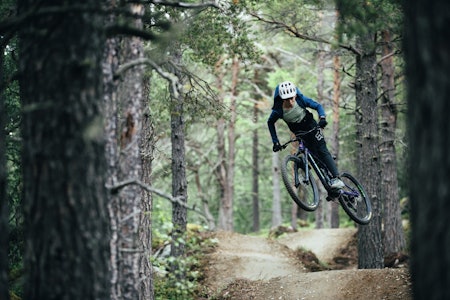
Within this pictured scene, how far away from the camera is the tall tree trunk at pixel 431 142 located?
3.23 metres

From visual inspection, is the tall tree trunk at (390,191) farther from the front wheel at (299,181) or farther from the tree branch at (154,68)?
the tree branch at (154,68)

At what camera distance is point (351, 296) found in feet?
32.1

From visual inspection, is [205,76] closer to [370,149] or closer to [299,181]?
[370,149]

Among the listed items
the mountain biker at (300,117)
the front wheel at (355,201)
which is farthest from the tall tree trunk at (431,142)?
the front wheel at (355,201)

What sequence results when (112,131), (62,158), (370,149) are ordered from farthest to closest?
(370,149) → (112,131) → (62,158)

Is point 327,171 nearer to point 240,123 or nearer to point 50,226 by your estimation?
point 50,226

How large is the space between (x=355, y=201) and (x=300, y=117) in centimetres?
252

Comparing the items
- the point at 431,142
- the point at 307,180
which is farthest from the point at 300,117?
the point at 431,142

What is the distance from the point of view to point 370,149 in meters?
12.0

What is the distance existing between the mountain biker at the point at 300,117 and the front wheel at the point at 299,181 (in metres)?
0.33

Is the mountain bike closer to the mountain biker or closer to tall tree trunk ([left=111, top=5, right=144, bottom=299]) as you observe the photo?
the mountain biker

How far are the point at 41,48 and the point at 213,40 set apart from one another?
665 centimetres

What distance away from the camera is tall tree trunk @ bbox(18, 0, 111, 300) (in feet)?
13.4

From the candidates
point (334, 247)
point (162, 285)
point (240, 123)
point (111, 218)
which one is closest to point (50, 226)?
point (111, 218)
